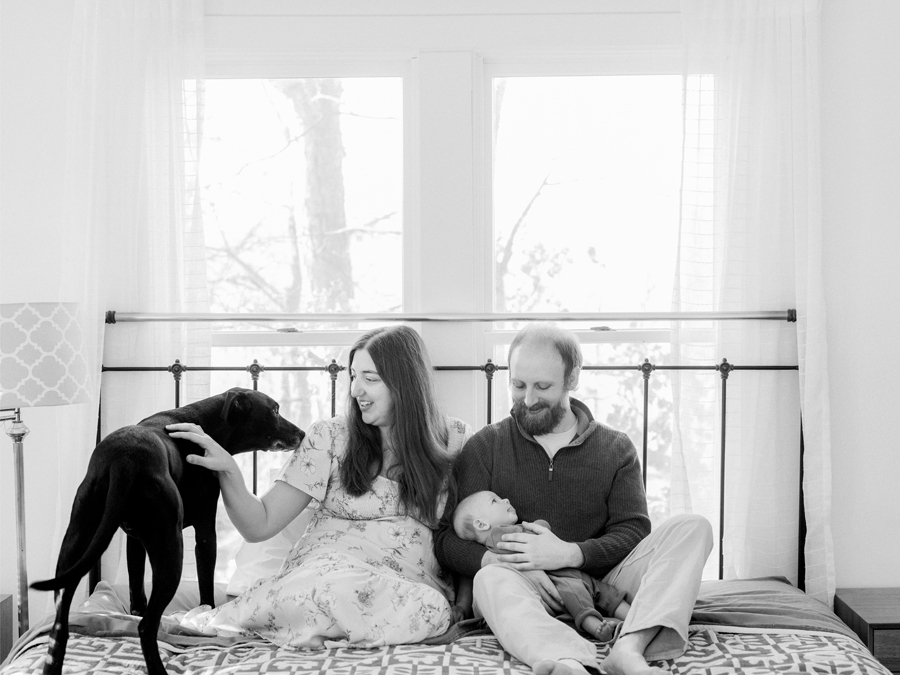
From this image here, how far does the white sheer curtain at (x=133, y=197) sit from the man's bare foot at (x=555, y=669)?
137cm

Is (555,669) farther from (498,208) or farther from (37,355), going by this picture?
(498,208)

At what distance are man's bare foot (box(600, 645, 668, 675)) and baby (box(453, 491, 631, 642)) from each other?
179 mm

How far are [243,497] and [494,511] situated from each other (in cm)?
60

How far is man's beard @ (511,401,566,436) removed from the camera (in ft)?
6.99

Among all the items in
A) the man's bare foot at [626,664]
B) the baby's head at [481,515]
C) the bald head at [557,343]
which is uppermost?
the bald head at [557,343]

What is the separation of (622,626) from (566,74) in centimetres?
172

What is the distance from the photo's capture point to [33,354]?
6.67ft

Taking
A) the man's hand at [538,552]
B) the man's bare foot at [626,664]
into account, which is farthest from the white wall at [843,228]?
the man's bare foot at [626,664]

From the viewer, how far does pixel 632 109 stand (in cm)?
276

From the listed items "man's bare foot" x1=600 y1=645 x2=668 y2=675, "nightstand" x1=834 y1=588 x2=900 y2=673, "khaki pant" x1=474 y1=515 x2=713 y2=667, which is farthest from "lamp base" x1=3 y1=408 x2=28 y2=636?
"nightstand" x1=834 y1=588 x2=900 y2=673

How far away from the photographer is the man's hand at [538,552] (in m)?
1.94

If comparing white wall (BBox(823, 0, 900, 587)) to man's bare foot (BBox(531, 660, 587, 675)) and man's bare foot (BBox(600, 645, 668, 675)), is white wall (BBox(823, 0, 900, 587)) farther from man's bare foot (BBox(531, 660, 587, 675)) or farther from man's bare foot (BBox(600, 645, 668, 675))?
man's bare foot (BBox(531, 660, 587, 675))

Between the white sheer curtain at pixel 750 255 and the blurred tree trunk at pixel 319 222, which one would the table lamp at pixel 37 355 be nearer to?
the blurred tree trunk at pixel 319 222

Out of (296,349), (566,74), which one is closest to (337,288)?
(296,349)
